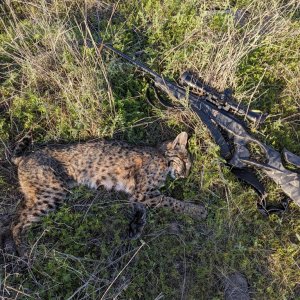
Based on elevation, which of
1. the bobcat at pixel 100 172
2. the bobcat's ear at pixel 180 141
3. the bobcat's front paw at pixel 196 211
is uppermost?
the bobcat's ear at pixel 180 141

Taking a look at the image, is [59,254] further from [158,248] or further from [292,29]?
[292,29]


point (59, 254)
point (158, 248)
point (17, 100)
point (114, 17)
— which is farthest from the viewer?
point (114, 17)

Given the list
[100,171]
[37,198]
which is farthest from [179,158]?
[37,198]

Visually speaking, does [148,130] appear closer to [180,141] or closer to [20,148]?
[180,141]

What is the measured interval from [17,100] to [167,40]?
226cm

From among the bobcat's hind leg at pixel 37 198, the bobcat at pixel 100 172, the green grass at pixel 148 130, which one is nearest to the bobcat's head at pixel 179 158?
the bobcat at pixel 100 172

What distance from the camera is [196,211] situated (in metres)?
4.25

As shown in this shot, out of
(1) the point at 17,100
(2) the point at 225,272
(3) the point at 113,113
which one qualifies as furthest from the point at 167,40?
(2) the point at 225,272

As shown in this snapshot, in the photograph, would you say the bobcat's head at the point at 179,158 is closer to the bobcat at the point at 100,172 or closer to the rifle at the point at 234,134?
the bobcat at the point at 100,172

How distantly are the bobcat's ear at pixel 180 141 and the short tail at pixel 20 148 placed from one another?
1.79m

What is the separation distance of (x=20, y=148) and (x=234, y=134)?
255cm

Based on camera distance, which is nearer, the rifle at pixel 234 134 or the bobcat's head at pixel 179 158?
the rifle at pixel 234 134

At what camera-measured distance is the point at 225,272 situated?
3.81 meters

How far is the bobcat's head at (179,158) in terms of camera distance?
451 cm
